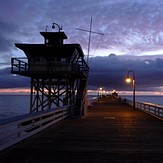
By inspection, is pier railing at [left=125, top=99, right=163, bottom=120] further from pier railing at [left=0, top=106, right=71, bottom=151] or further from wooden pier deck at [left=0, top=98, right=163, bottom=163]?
wooden pier deck at [left=0, top=98, right=163, bottom=163]

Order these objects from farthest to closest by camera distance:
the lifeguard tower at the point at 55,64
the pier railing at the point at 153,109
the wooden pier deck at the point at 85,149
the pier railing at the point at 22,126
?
the lifeguard tower at the point at 55,64, the pier railing at the point at 153,109, the pier railing at the point at 22,126, the wooden pier deck at the point at 85,149

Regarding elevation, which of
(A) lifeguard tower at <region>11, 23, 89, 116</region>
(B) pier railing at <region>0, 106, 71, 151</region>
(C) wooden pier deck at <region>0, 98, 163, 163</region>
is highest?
(A) lifeguard tower at <region>11, 23, 89, 116</region>

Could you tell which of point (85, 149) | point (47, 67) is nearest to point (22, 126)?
point (85, 149)

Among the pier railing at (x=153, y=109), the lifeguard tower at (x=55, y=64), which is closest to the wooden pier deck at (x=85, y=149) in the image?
the pier railing at (x=153, y=109)

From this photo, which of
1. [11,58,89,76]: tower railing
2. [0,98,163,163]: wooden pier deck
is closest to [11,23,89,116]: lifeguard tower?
[11,58,89,76]: tower railing

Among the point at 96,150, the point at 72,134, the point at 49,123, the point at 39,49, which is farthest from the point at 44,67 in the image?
the point at 96,150

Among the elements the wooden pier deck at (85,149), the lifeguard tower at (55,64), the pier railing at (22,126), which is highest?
the lifeguard tower at (55,64)

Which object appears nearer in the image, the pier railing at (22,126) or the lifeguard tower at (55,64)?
the pier railing at (22,126)

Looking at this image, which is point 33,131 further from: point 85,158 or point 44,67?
point 44,67

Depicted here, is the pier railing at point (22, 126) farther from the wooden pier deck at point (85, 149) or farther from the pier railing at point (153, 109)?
the pier railing at point (153, 109)

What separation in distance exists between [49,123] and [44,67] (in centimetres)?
1760

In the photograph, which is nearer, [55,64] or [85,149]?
[85,149]

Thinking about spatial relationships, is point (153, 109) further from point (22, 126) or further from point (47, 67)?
point (22, 126)

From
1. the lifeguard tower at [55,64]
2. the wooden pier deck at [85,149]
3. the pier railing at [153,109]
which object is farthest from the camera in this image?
the lifeguard tower at [55,64]
